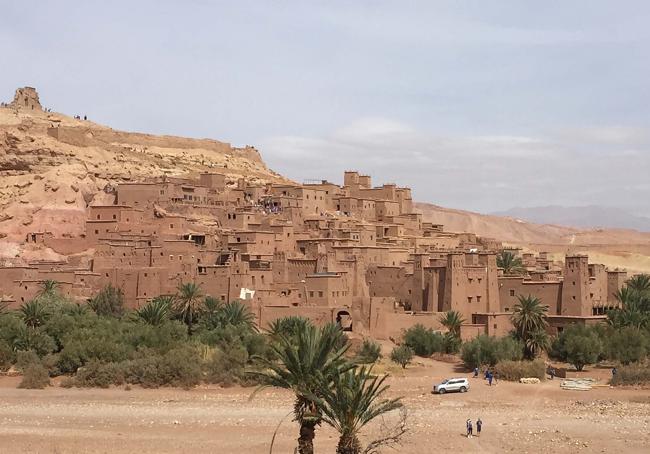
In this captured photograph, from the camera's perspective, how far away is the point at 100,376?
3516cm

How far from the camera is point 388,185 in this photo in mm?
63281

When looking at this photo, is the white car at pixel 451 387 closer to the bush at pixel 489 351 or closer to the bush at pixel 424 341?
the bush at pixel 489 351

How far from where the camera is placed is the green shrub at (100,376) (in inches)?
1382

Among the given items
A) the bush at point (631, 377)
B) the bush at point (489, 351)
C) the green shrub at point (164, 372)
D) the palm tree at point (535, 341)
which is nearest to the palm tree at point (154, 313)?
the green shrub at point (164, 372)

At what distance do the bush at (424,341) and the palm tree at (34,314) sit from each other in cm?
1368

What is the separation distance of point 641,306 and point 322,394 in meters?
27.3

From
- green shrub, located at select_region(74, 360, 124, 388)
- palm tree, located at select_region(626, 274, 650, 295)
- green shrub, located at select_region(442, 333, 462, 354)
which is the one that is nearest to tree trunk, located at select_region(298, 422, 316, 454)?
green shrub, located at select_region(74, 360, 124, 388)

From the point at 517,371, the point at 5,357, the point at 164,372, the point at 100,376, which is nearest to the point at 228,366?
the point at 164,372

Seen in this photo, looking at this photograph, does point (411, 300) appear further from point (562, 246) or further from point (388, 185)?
point (562, 246)

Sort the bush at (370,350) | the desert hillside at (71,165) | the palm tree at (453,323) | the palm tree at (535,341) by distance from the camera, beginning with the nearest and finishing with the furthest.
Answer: the bush at (370,350) → the palm tree at (535,341) → the palm tree at (453,323) → the desert hillside at (71,165)

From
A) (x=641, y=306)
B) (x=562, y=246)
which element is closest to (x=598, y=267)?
(x=641, y=306)

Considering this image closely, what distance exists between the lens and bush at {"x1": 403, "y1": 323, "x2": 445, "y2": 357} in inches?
1554

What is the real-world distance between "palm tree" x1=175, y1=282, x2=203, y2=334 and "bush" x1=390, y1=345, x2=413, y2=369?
7842 millimetres

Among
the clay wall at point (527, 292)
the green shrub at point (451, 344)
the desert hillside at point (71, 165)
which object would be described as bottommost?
the green shrub at point (451, 344)
